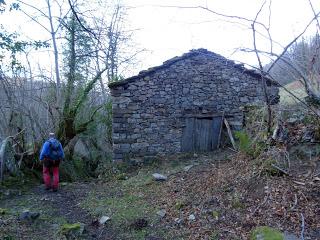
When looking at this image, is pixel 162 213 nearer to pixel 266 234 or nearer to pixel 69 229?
pixel 69 229

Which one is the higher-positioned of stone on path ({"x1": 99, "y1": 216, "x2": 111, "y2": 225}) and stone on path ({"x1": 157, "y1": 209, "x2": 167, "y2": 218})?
stone on path ({"x1": 157, "y1": 209, "x2": 167, "y2": 218})

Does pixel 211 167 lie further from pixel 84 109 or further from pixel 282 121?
pixel 84 109

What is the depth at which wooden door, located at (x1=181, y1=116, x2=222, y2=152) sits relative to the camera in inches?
462

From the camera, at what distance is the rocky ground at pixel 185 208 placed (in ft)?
17.8

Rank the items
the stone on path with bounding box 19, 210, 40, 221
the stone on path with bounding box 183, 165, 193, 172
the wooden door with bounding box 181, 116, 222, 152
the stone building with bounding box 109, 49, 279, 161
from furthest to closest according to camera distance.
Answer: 1. the wooden door with bounding box 181, 116, 222, 152
2. the stone building with bounding box 109, 49, 279, 161
3. the stone on path with bounding box 183, 165, 193, 172
4. the stone on path with bounding box 19, 210, 40, 221

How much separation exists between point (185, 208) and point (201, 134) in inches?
221

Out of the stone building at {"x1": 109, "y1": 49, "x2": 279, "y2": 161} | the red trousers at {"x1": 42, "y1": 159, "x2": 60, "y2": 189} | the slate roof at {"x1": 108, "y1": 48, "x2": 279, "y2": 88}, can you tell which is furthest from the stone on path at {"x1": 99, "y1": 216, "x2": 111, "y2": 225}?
the slate roof at {"x1": 108, "y1": 48, "x2": 279, "y2": 88}

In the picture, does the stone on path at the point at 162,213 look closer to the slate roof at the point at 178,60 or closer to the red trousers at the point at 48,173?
the red trousers at the point at 48,173

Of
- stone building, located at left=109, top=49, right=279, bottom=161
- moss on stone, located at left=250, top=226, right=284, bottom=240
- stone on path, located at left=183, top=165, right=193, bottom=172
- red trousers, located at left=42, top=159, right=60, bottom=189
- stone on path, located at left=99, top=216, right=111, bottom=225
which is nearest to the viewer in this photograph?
moss on stone, located at left=250, top=226, right=284, bottom=240

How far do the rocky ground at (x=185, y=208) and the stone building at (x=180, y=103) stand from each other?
2.84 metres

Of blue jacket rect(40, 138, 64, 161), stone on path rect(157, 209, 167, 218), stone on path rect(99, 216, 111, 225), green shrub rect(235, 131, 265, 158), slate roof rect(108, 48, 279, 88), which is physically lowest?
stone on path rect(99, 216, 111, 225)

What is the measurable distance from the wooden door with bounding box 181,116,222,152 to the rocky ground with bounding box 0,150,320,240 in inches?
118

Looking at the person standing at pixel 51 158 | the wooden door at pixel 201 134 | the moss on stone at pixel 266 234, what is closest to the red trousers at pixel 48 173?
the person standing at pixel 51 158

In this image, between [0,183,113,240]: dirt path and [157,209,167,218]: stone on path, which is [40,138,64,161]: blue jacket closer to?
[0,183,113,240]: dirt path
